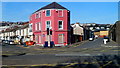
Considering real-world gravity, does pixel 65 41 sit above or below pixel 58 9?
below

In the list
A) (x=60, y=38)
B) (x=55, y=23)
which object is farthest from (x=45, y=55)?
(x=60, y=38)

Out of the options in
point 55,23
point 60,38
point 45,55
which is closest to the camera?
point 45,55

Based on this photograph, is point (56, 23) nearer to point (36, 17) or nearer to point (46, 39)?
point (46, 39)

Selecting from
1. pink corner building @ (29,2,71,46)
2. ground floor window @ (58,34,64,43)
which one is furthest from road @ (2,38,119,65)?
ground floor window @ (58,34,64,43)

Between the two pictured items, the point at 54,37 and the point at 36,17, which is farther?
the point at 36,17

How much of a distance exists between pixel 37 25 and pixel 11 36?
3709 centimetres

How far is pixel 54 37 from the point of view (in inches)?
1777

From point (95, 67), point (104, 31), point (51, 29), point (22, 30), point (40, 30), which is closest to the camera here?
point (95, 67)

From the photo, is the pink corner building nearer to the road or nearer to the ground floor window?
the ground floor window

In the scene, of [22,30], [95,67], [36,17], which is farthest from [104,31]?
[95,67]

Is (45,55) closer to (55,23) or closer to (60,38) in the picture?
(55,23)

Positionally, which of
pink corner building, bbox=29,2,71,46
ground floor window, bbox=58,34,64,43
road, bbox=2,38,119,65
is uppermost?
pink corner building, bbox=29,2,71,46

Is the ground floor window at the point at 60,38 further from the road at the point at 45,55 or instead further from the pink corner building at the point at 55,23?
the road at the point at 45,55

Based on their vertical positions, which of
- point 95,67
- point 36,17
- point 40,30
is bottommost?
point 95,67
